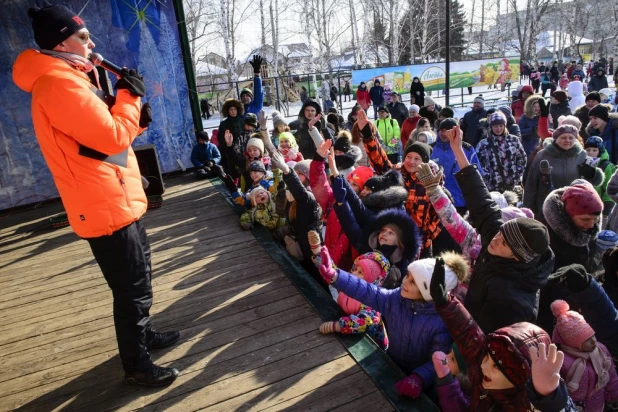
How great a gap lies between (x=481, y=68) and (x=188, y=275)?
18.7 meters

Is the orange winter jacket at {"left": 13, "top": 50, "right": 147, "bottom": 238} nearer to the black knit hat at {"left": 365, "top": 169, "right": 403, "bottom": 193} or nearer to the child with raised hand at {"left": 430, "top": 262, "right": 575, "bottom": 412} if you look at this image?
the child with raised hand at {"left": 430, "top": 262, "right": 575, "bottom": 412}

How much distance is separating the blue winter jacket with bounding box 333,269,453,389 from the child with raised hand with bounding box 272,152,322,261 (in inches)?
53.5

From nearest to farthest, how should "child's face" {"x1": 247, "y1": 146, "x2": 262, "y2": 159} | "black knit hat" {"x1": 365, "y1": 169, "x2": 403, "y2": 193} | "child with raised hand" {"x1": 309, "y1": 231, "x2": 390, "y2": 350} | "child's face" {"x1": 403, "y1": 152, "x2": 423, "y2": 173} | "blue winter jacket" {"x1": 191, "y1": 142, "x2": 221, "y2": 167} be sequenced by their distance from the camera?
1. "child with raised hand" {"x1": 309, "y1": 231, "x2": 390, "y2": 350}
2. "black knit hat" {"x1": 365, "y1": 169, "x2": 403, "y2": 193}
3. "child's face" {"x1": 403, "y1": 152, "x2": 423, "y2": 173}
4. "child's face" {"x1": 247, "y1": 146, "x2": 262, "y2": 159}
5. "blue winter jacket" {"x1": 191, "y1": 142, "x2": 221, "y2": 167}

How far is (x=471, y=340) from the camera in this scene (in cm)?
201

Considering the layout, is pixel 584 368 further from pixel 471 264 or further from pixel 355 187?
pixel 355 187

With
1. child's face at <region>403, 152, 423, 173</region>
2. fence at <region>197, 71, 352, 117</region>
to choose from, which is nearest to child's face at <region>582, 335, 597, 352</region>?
child's face at <region>403, 152, 423, 173</region>

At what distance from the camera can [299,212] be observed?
12.8ft

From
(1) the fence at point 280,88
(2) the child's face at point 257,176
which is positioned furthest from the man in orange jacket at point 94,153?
(1) the fence at point 280,88

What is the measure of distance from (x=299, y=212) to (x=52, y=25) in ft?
7.80

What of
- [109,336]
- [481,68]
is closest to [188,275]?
[109,336]

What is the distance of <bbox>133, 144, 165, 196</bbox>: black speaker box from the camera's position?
6.19 metres

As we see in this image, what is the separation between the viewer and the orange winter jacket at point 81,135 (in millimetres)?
1958

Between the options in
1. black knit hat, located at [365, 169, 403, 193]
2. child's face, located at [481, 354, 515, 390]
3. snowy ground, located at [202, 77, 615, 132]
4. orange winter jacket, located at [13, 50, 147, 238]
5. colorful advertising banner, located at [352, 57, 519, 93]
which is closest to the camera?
child's face, located at [481, 354, 515, 390]

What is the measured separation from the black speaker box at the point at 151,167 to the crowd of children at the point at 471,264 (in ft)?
5.52
